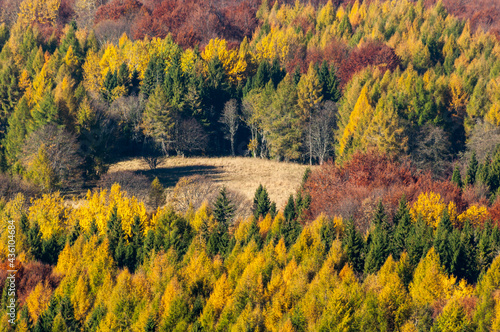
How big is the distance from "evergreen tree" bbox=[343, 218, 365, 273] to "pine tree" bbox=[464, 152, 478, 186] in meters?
22.3

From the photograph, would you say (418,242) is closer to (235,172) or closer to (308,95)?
(235,172)

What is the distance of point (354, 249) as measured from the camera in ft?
197

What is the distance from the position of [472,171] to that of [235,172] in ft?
83.2

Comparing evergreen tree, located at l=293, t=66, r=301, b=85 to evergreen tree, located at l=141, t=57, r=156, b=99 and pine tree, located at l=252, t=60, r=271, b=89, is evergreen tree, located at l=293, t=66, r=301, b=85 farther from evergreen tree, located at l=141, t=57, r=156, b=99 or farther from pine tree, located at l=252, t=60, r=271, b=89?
evergreen tree, located at l=141, t=57, r=156, b=99

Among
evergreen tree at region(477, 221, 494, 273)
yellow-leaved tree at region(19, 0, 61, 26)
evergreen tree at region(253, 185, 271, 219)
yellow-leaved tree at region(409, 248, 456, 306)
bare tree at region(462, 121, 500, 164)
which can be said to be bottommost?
yellow-leaved tree at region(409, 248, 456, 306)

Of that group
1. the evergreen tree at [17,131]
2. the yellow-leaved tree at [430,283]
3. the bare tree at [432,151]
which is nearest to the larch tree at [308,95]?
the bare tree at [432,151]

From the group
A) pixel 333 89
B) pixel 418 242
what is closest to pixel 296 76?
pixel 333 89

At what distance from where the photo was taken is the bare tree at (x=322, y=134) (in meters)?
95.1

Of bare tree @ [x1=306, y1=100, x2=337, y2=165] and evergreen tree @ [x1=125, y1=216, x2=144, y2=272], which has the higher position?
bare tree @ [x1=306, y1=100, x2=337, y2=165]

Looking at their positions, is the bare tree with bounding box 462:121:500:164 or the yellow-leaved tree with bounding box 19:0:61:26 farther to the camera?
the yellow-leaved tree with bounding box 19:0:61:26

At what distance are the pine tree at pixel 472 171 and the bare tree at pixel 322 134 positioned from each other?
62.0ft

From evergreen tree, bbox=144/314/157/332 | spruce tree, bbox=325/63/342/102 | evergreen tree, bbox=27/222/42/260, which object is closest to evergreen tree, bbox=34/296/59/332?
evergreen tree, bbox=144/314/157/332

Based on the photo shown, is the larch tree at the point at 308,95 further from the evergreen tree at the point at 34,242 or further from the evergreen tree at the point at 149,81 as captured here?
the evergreen tree at the point at 34,242

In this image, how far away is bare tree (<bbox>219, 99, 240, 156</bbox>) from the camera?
9906 cm
